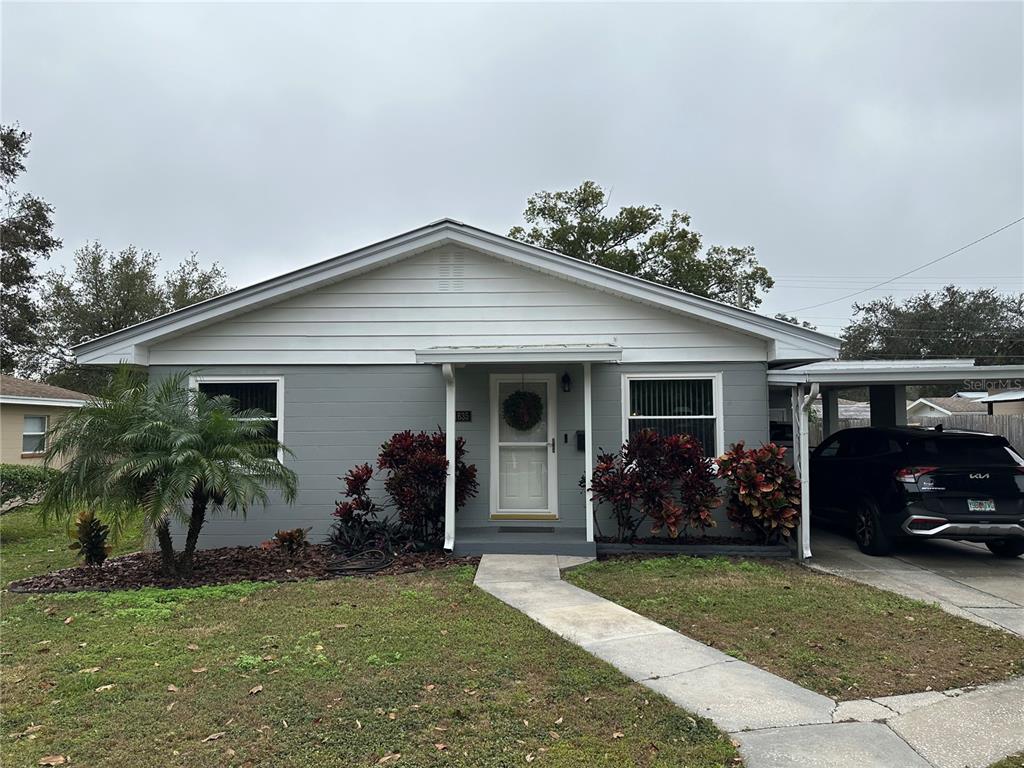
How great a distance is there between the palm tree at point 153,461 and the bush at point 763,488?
18.1ft

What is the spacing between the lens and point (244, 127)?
41.7 ft

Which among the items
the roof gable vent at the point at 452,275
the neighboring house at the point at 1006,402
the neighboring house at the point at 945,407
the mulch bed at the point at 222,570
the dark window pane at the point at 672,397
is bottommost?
the mulch bed at the point at 222,570

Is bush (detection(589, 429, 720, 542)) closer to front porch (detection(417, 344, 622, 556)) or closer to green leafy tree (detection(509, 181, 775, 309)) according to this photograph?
front porch (detection(417, 344, 622, 556))

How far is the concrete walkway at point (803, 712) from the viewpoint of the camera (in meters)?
2.92

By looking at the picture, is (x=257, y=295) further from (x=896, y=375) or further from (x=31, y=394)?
(x=31, y=394)

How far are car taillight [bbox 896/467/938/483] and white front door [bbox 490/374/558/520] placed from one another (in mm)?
4165

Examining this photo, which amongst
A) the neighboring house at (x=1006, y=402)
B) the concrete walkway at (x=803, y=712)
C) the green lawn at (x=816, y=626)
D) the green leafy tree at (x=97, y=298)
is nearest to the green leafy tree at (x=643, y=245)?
the neighboring house at (x=1006, y=402)

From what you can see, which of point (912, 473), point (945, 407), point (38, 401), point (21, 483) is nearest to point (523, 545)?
point (912, 473)

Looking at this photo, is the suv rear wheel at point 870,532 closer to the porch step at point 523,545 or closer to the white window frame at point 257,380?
the porch step at point 523,545

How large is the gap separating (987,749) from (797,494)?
4.71m

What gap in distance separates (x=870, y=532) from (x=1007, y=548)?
1.78 meters

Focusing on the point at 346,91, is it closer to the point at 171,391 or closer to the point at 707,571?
the point at 171,391

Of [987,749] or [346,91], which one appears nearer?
[987,749]

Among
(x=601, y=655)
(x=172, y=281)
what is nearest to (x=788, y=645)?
(x=601, y=655)
